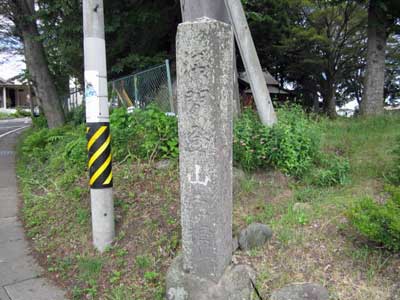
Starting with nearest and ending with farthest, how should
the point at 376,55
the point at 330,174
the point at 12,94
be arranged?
the point at 330,174, the point at 376,55, the point at 12,94

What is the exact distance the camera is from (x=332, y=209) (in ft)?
10.8

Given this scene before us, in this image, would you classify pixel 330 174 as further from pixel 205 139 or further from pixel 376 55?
pixel 376 55

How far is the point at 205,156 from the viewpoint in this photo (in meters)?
2.39

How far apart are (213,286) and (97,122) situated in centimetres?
209

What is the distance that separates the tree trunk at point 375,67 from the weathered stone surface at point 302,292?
8314mm

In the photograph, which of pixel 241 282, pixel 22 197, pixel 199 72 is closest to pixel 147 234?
pixel 241 282

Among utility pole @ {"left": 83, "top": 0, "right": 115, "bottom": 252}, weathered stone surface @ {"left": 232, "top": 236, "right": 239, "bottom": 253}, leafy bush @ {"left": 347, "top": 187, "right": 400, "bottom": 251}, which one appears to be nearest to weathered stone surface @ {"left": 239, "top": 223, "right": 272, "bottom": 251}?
weathered stone surface @ {"left": 232, "top": 236, "right": 239, "bottom": 253}

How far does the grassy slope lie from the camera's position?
8.33 ft

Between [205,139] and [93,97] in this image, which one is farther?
[93,97]

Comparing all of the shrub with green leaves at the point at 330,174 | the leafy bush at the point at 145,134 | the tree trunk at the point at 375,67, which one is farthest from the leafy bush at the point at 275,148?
the tree trunk at the point at 375,67

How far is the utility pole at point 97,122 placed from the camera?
3381 mm

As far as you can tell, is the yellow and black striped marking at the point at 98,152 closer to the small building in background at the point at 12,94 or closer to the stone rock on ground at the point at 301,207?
the stone rock on ground at the point at 301,207

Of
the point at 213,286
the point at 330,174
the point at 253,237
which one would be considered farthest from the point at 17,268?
the point at 330,174

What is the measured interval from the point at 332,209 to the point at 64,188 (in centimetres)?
413
